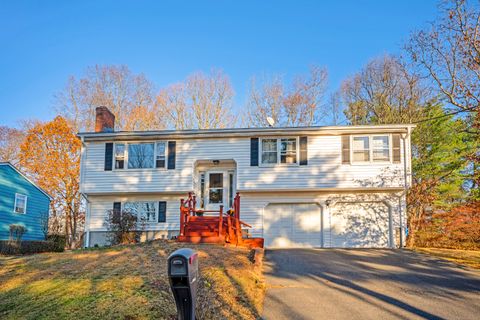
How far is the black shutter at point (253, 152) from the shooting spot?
17.4 meters

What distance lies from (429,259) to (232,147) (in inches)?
340

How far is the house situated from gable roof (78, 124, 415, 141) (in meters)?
0.04

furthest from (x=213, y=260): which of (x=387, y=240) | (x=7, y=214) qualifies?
(x=7, y=214)

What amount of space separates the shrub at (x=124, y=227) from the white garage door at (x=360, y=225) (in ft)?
26.4

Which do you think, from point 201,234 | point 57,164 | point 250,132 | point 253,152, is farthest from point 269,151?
point 57,164

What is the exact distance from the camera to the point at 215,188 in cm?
1819

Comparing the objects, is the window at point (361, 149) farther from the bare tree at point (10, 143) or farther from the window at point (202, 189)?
the bare tree at point (10, 143)

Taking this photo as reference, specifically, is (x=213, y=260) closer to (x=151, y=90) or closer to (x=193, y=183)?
(x=193, y=183)

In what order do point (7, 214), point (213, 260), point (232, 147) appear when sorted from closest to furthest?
point (213, 260) < point (232, 147) < point (7, 214)

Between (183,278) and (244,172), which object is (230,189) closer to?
(244,172)

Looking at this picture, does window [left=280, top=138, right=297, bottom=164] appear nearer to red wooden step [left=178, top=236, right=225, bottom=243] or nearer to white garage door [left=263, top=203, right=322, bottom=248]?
white garage door [left=263, top=203, right=322, bottom=248]

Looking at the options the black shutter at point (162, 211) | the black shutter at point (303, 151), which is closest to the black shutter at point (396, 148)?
the black shutter at point (303, 151)

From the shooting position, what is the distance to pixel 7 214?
21.2 m

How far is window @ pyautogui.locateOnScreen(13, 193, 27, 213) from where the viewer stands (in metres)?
22.0
